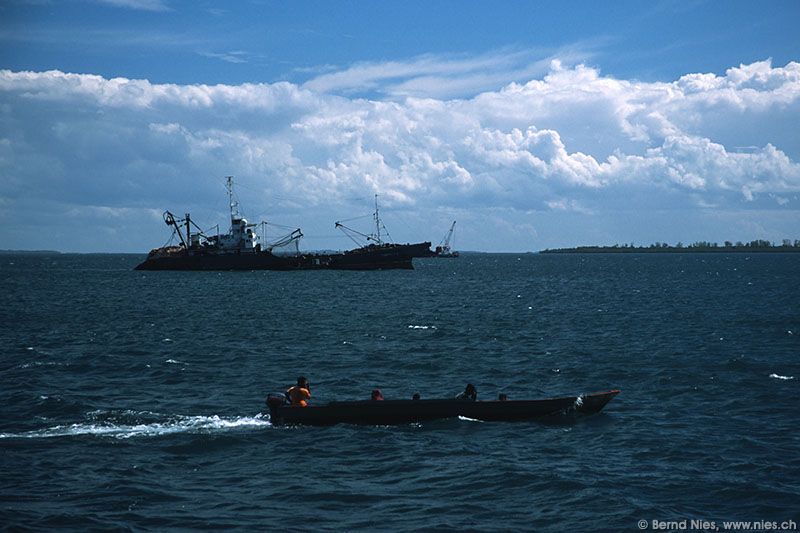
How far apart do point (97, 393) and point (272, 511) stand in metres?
16.9

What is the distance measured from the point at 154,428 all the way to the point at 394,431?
823cm

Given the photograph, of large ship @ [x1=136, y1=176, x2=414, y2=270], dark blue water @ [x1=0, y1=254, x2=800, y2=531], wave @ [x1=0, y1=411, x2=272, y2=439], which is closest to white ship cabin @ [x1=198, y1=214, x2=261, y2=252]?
large ship @ [x1=136, y1=176, x2=414, y2=270]

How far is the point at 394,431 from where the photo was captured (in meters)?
26.0

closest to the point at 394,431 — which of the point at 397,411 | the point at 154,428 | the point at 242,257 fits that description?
the point at 397,411

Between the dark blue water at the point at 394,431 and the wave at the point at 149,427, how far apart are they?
0.36ft

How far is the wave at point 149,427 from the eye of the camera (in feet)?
82.0

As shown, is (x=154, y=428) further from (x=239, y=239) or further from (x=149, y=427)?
(x=239, y=239)

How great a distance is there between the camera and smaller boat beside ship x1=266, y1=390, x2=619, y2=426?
86.7ft

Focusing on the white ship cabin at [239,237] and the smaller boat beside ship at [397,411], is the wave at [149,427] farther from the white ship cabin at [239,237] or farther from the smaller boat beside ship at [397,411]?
the white ship cabin at [239,237]

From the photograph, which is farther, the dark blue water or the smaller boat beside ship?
the smaller boat beside ship

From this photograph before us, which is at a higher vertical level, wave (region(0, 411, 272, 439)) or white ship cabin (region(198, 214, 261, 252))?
white ship cabin (region(198, 214, 261, 252))

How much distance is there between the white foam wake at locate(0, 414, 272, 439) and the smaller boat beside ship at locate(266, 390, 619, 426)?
1.02 metres

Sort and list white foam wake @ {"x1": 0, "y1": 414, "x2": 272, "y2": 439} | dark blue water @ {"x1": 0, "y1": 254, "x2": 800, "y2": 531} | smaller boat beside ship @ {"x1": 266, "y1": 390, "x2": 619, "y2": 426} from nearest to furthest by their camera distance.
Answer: dark blue water @ {"x1": 0, "y1": 254, "x2": 800, "y2": 531} → white foam wake @ {"x1": 0, "y1": 414, "x2": 272, "y2": 439} → smaller boat beside ship @ {"x1": 266, "y1": 390, "x2": 619, "y2": 426}

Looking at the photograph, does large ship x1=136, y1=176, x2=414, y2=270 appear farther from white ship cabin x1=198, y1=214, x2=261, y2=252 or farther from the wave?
the wave
